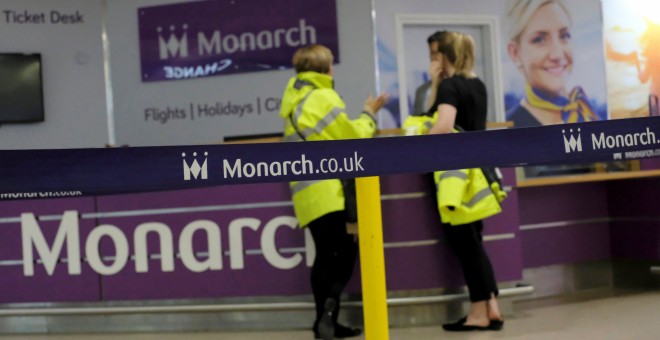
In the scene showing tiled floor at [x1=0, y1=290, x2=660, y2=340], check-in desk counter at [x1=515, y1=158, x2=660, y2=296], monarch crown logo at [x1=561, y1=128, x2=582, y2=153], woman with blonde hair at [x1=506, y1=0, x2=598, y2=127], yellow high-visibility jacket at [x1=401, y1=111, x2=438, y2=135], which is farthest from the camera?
woman with blonde hair at [x1=506, y1=0, x2=598, y2=127]

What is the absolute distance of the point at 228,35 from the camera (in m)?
8.44

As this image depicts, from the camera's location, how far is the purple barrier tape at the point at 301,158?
8.15ft

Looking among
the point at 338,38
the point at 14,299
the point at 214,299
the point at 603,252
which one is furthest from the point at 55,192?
the point at 338,38

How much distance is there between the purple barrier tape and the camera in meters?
2.48

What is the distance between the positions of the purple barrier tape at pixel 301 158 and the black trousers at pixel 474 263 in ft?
5.68

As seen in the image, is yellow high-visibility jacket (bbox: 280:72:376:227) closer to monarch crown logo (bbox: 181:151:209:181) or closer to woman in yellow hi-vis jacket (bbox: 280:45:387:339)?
woman in yellow hi-vis jacket (bbox: 280:45:387:339)

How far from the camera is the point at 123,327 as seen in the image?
16.8 ft

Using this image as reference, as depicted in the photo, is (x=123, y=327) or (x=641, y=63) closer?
(x=123, y=327)

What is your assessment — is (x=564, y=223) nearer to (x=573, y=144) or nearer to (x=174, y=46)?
(x=573, y=144)

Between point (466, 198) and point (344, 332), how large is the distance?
2.85 ft

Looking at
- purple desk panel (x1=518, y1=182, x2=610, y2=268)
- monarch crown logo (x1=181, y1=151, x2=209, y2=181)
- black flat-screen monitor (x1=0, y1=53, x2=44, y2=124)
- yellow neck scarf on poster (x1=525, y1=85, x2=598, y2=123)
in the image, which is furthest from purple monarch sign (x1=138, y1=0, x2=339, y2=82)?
monarch crown logo (x1=181, y1=151, x2=209, y2=181)

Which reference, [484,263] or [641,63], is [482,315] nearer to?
[484,263]

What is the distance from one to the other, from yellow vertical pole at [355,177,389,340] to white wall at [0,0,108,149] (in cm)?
608

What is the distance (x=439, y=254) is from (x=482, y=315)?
0.40 m
